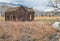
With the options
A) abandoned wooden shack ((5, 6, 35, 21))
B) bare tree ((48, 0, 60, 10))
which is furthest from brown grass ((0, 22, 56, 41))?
bare tree ((48, 0, 60, 10))

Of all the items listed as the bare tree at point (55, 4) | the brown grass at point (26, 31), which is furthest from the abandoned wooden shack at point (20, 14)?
the bare tree at point (55, 4)

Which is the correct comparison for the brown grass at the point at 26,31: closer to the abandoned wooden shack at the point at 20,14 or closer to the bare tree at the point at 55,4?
the abandoned wooden shack at the point at 20,14

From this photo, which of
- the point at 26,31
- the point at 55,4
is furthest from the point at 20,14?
the point at 55,4

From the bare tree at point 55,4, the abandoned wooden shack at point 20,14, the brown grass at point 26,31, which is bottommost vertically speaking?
the brown grass at point 26,31

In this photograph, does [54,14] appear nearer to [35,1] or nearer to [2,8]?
[35,1]

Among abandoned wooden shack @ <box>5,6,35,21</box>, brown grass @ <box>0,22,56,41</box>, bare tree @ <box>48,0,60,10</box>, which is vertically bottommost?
brown grass @ <box>0,22,56,41</box>

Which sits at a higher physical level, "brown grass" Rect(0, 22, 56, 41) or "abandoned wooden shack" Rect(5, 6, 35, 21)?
"abandoned wooden shack" Rect(5, 6, 35, 21)

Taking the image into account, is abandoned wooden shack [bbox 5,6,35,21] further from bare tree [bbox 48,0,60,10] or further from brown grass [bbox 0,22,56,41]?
bare tree [bbox 48,0,60,10]

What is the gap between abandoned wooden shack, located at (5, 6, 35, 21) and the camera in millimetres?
4078

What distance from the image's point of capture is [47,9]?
4.22 meters

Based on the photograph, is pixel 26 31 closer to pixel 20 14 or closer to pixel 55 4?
pixel 20 14

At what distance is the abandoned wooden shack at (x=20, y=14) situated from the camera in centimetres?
408

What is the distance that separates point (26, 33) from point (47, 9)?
0.67 metres

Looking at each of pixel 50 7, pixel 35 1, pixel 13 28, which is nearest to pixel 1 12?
pixel 13 28
